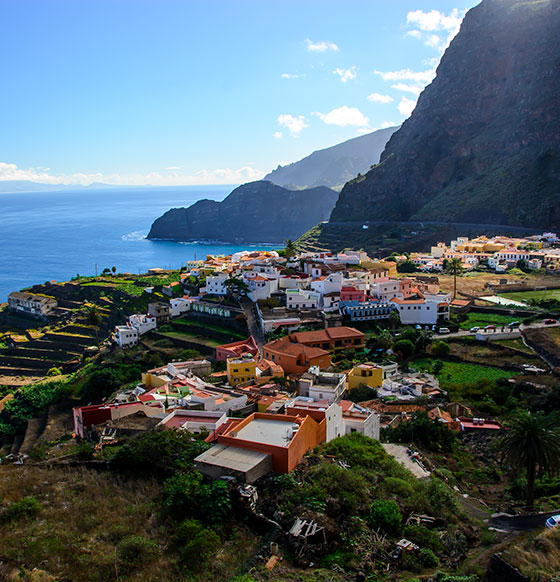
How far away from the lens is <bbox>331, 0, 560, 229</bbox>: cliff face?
84812 millimetres

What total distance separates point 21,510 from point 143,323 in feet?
102

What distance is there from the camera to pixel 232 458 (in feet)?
45.4

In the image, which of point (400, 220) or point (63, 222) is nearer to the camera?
point (400, 220)

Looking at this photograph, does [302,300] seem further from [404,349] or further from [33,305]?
[33,305]

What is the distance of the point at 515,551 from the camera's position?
1009 centimetres

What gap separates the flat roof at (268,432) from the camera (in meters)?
14.7

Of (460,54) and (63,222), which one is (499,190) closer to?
(460,54)

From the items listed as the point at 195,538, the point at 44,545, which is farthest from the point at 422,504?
the point at 44,545

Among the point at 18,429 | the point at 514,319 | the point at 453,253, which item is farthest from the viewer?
the point at 453,253

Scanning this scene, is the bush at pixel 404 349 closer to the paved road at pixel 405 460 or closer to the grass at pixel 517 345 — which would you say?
the grass at pixel 517 345

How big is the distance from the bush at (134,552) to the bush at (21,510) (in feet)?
9.41

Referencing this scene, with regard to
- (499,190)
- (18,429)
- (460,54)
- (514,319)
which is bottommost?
(18,429)

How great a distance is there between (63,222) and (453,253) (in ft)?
492

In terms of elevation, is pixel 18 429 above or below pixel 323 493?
below
